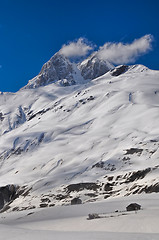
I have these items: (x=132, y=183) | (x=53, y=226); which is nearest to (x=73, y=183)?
(x=132, y=183)

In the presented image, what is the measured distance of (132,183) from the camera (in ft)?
298

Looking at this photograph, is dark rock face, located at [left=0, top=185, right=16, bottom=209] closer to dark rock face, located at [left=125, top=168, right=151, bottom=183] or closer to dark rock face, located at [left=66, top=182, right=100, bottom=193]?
dark rock face, located at [left=66, top=182, right=100, bottom=193]

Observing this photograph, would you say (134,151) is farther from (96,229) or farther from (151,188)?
(96,229)

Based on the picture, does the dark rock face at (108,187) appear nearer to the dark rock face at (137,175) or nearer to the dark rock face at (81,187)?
the dark rock face at (81,187)

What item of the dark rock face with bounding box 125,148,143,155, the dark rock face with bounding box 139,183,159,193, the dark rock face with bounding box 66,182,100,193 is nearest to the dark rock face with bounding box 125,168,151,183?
the dark rock face with bounding box 66,182,100,193

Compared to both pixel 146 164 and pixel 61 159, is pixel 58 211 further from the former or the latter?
pixel 61 159

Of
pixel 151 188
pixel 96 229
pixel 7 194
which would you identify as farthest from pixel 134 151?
pixel 96 229

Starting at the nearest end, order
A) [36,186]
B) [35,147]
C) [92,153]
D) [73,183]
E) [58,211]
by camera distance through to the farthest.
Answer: [58,211] < [73,183] < [36,186] < [92,153] < [35,147]

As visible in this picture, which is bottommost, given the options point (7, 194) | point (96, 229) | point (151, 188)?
point (96, 229)

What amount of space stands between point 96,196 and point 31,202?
70.6ft

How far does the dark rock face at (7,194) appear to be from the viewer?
385 ft

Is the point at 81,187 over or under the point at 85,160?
under

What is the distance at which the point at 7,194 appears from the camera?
→ 12069 cm

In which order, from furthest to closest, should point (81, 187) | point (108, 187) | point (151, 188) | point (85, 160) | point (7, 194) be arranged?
1. point (85, 160)
2. point (7, 194)
3. point (81, 187)
4. point (108, 187)
5. point (151, 188)
